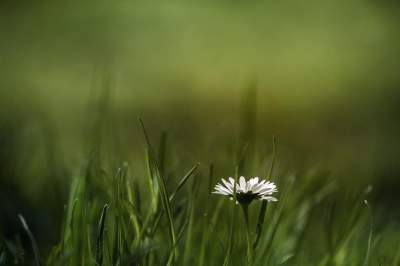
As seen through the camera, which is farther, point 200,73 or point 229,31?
point 229,31

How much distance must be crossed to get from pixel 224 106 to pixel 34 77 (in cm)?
101

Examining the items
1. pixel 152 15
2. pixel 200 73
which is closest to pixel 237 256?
pixel 200 73

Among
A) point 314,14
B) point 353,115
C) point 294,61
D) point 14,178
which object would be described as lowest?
point 14,178

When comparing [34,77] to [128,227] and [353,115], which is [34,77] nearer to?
[353,115]

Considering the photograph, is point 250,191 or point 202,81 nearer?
point 250,191

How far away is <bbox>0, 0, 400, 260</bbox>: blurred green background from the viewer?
71.2 inches

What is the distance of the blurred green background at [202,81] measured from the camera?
1810mm

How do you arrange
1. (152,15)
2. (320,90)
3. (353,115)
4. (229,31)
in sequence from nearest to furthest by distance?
1. (353,115)
2. (320,90)
3. (229,31)
4. (152,15)

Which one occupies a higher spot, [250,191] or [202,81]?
[202,81]

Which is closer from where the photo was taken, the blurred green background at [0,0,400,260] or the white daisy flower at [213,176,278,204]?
the white daisy flower at [213,176,278,204]

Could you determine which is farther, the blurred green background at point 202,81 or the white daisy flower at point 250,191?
the blurred green background at point 202,81

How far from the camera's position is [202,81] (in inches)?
127

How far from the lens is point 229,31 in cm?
393

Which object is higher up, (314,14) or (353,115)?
(314,14)
